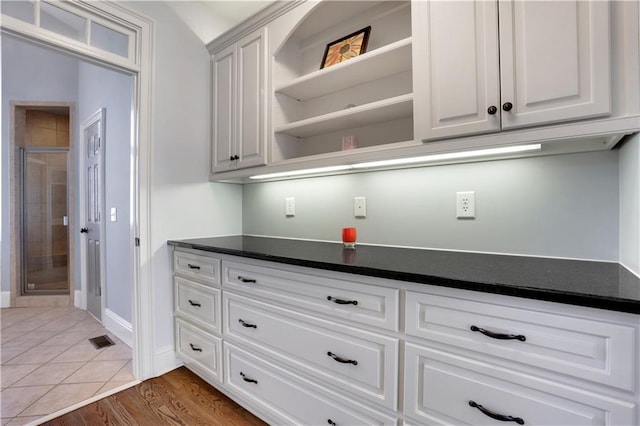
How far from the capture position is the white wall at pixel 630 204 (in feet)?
3.03

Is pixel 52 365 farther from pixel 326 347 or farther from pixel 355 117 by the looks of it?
pixel 355 117

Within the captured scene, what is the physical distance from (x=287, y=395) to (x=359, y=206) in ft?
3.49

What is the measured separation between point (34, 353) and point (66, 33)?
244 centimetres

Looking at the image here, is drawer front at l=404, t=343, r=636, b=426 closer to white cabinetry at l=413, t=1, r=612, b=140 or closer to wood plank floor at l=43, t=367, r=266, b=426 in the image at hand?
white cabinetry at l=413, t=1, r=612, b=140

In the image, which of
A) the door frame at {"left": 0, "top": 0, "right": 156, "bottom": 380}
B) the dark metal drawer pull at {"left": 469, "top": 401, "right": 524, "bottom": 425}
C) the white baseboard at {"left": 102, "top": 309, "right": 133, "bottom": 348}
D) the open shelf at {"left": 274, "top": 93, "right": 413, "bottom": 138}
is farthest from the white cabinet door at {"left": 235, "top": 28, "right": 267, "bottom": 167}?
the white baseboard at {"left": 102, "top": 309, "right": 133, "bottom": 348}

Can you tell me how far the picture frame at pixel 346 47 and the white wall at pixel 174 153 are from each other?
1.02m

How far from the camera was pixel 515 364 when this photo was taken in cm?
84

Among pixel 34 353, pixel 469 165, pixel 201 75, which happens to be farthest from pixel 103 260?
pixel 469 165

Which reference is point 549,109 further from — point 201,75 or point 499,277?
point 201,75

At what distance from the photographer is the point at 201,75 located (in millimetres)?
2266

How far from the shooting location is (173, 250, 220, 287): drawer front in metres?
1.73

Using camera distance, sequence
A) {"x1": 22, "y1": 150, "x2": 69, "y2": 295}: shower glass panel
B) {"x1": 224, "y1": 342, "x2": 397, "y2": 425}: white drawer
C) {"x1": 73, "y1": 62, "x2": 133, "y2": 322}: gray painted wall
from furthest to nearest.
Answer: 1. {"x1": 22, "y1": 150, "x2": 69, "y2": 295}: shower glass panel
2. {"x1": 73, "y1": 62, "x2": 133, "y2": 322}: gray painted wall
3. {"x1": 224, "y1": 342, "x2": 397, "y2": 425}: white drawer

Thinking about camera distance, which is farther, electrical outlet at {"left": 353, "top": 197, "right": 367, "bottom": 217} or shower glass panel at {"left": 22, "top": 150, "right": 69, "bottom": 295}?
shower glass panel at {"left": 22, "top": 150, "right": 69, "bottom": 295}

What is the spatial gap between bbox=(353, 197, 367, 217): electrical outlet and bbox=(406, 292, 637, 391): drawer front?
0.85 metres
